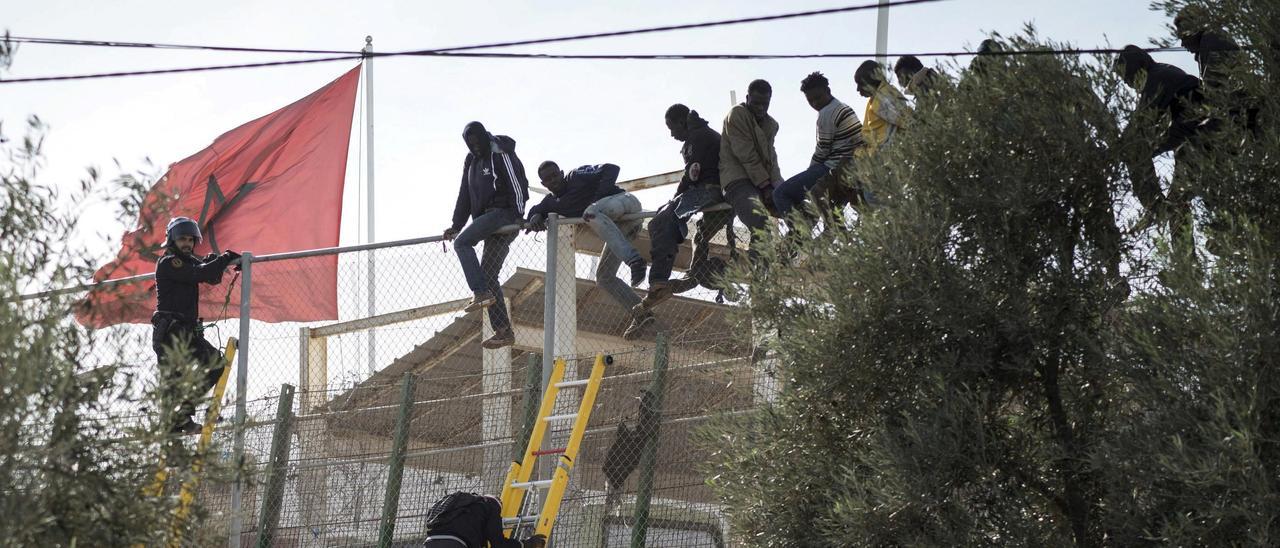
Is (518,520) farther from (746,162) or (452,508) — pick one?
(746,162)

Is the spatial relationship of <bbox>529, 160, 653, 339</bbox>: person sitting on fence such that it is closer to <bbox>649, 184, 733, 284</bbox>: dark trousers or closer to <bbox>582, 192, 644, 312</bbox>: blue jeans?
<bbox>582, 192, 644, 312</bbox>: blue jeans

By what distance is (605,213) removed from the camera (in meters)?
11.2

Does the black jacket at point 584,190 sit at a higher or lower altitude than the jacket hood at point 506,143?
lower

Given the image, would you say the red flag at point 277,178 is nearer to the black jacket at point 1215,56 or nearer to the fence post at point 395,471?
the fence post at point 395,471

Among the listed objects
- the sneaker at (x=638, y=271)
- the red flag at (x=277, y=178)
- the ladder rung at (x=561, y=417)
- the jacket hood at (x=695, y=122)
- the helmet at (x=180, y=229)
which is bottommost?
the ladder rung at (x=561, y=417)

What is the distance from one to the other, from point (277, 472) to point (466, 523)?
2.66 meters

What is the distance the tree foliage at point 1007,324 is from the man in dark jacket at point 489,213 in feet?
8.71

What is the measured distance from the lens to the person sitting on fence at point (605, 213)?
11.1 m

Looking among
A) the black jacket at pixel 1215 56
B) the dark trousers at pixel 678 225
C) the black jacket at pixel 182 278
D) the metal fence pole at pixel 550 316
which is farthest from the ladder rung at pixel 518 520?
the black jacket at pixel 1215 56

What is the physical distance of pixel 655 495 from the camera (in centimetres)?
1023

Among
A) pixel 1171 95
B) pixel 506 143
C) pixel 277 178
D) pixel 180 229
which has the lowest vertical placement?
pixel 1171 95

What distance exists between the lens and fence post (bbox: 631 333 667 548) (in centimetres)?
1007

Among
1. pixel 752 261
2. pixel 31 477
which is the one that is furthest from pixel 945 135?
pixel 31 477

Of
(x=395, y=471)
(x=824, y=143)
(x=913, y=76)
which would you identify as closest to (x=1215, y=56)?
(x=913, y=76)
